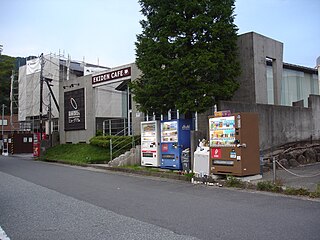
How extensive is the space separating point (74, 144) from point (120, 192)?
18531 millimetres

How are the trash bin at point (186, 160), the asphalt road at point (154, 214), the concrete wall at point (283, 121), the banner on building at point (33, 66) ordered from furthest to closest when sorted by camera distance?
the banner on building at point (33, 66) < the concrete wall at point (283, 121) < the trash bin at point (186, 160) < the asphalt road at point (154, 214)

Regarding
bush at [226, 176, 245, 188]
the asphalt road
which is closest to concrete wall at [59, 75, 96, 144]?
the asphalt road

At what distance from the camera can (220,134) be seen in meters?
12.9

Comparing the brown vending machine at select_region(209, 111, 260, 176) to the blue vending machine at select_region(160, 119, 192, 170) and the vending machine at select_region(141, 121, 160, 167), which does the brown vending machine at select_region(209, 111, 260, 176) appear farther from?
the vending machine at select_region(141, 121, 160, 167)

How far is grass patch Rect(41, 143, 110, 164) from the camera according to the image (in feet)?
75.2

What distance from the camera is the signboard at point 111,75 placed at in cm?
2489

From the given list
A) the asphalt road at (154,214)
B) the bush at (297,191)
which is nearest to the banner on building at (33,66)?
the asphalt road at (154,214)

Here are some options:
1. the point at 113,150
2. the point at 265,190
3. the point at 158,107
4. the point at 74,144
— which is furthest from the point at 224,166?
the point at 74,144

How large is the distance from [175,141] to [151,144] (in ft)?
5.87

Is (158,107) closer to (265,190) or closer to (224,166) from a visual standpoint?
(224,166)

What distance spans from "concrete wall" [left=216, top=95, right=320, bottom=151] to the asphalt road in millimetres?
4717

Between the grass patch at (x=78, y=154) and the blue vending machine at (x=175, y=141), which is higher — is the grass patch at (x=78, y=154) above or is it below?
below

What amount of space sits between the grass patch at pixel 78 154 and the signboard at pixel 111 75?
17.0 feet

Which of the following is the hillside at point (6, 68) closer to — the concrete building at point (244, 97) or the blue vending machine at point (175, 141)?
the concrete building at point (244, 97)
